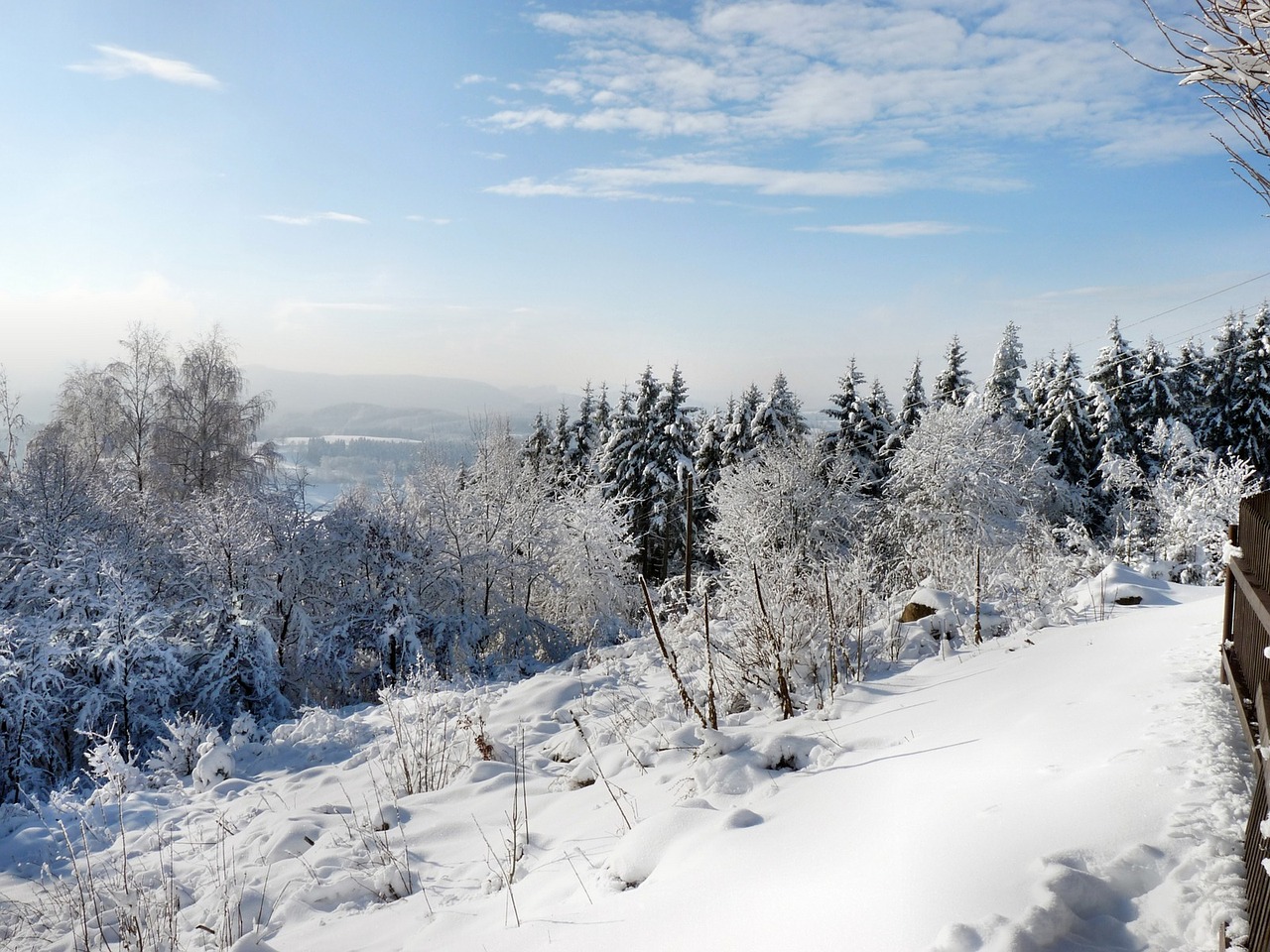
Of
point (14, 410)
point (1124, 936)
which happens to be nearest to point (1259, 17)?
point (1124, 936)

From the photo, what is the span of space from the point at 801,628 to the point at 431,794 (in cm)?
367

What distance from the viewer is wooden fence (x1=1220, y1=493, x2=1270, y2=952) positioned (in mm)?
2104

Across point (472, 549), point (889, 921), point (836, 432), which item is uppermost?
point (836, 432)

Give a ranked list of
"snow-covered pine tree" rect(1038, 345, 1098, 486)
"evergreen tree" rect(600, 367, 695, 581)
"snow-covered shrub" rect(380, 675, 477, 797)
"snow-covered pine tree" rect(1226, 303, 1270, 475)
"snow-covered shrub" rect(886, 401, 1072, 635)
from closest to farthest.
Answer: "snow-covered shrub" rect(380, 675, 477, 797) < "snow-covered shrub" rect(886, 401, 1072, 635) < "snow-covered pine tree" rect(1226, 303, 1270, 475) < "evergreen tree" rect(600, 367, 695, 581) < "snow-covered pine tree" rect(1038, 345, 1098, 486)

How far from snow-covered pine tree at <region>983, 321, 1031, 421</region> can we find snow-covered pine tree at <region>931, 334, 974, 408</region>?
1211mm

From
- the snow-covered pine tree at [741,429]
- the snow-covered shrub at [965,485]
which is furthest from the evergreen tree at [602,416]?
the snow-covered shrub at [965,485]

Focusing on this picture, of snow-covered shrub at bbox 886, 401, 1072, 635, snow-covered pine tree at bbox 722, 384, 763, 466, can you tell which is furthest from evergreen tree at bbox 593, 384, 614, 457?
snow-covered shrub at bbox 886, 401, 1072, 635

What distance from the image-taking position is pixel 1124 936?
2.19 m

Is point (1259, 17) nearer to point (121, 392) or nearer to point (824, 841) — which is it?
point (824, 841)

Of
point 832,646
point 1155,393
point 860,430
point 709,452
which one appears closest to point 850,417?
point 860,430

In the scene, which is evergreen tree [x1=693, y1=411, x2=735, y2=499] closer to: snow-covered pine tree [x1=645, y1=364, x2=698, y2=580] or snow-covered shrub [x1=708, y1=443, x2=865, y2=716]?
snow-covered pine tree [x1=645, y1=364, x2=698, y2=580]

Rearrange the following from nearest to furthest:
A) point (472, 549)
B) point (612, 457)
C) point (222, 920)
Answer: point (222, 920) → point (472, 549) → point (612, 457)

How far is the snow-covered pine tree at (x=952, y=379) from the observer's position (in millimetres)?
31875

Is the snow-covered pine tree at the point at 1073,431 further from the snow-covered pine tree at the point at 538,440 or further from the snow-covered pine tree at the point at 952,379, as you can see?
the snow-covered pine tree at the point at 538,440
